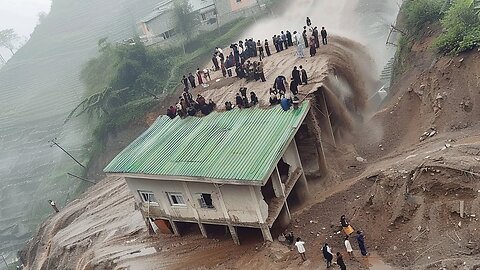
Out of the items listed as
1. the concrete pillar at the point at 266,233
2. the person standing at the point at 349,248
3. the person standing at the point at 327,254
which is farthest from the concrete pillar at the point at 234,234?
the person standing at the point at 349,248

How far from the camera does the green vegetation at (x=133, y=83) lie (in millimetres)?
50875

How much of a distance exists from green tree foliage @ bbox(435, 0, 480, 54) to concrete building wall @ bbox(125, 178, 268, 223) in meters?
13.0

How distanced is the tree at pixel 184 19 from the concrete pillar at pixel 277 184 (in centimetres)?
4078

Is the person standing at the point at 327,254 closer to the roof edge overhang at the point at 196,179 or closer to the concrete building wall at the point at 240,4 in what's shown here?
the roof edge overhang at the point at 196,179

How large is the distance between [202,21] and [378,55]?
26.7 meters

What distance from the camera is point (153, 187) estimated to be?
22266 millimetres

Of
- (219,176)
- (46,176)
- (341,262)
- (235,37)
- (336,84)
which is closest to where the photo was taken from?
(341,262)

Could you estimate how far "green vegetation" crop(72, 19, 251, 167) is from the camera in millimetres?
50875

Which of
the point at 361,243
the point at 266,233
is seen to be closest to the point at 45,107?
the point at 266,233

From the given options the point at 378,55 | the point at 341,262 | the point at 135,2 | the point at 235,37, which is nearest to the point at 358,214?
the point at 341,262

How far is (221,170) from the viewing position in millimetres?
19234

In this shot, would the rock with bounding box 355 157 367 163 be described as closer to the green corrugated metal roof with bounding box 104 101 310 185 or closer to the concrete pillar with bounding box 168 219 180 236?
the green corrugated metal roof with bounding box 104 101 310 185

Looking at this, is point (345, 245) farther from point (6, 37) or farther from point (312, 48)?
point (6, 37)

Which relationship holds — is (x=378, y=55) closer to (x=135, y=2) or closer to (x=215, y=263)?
(x=215, y=263)
